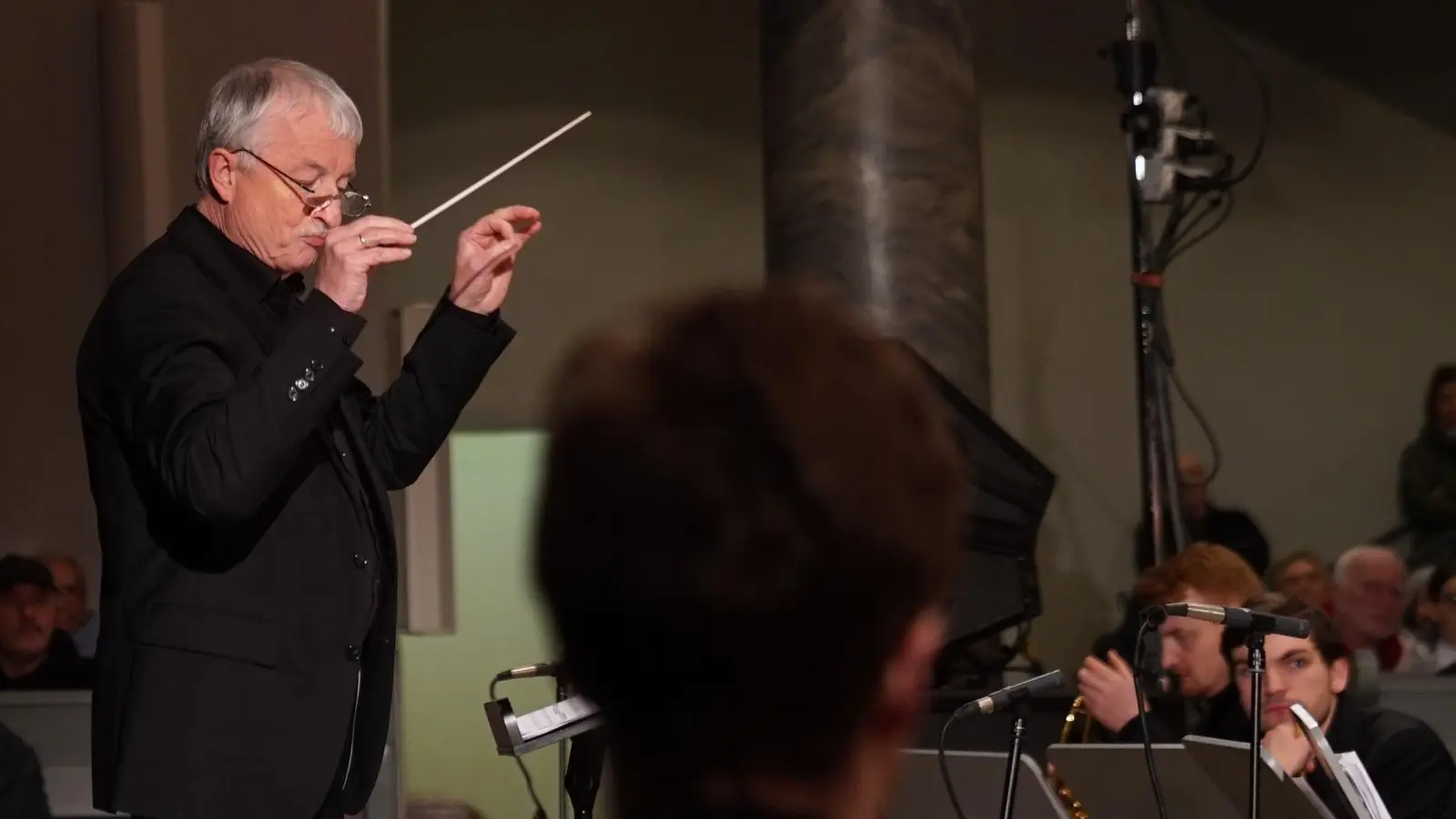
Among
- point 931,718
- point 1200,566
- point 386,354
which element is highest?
point 386,354

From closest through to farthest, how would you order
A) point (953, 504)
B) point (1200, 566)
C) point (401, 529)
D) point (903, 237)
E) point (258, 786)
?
point (953, 504) → point (258, 786) → point (1200, 566) → point (903, 237) → point (401, 529)

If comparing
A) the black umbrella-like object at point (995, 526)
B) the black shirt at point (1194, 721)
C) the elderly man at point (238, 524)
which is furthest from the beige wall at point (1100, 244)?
the elderly man at point (238, 524)

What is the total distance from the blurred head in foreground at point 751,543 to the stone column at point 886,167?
328cm

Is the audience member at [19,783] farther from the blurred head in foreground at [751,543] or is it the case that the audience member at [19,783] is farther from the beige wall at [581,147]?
the beige wall at [581,147]

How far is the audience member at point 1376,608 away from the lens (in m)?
4.77

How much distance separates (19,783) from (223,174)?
151 centimetres

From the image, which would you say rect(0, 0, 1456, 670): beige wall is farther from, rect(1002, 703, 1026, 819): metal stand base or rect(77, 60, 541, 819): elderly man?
rect(77, 60, 541, 819): elderly man

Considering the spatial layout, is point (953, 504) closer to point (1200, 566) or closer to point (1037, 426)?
point (1200, 566)

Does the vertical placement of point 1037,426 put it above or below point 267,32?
below

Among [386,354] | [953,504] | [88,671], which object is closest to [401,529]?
[386,354]

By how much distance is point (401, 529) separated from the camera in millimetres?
4281

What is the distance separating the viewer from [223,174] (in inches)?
76.9

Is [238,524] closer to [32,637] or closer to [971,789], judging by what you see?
[971,789]

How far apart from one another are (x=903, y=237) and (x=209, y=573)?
248cm
